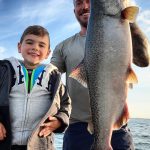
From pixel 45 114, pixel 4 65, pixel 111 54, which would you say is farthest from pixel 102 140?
pixel 4 65

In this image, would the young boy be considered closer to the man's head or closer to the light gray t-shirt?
the man's head

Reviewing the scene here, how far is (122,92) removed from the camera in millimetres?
3773

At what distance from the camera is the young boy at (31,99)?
5.45 meters

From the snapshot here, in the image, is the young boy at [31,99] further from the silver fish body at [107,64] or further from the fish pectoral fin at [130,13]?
the fish pectoral fin at [130,13]

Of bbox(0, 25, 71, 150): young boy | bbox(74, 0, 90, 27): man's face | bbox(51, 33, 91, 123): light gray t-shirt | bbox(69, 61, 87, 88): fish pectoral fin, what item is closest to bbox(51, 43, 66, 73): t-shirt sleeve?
bbox(51, 33, 91, 123): light gray t-shirt

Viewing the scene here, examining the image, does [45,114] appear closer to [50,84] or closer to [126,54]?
[50,84]

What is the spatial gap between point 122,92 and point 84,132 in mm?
2756

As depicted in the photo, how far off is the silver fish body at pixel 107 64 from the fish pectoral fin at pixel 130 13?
1.9 inches

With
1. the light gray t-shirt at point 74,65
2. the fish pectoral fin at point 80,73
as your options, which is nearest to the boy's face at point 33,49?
the light gray t-shirt at point 74,65

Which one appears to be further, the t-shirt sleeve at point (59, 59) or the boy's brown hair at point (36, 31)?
the t-shirt sleeve at point (59, 59)

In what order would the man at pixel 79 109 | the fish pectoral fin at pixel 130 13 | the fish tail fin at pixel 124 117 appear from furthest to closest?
1. the man at pixel 79 109
2. the fish tail fin at pixel 124 117
3. the fish pectoral fin at pixel 130 13

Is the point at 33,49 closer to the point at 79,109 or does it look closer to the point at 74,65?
the point at 74,65

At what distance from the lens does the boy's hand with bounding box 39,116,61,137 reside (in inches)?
213

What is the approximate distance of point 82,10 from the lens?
6500 millimetres
